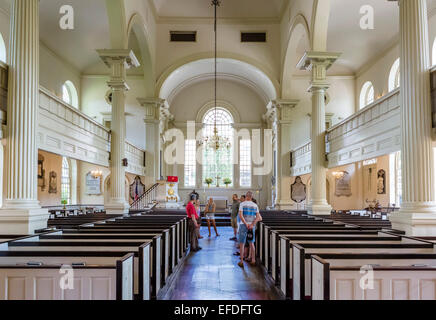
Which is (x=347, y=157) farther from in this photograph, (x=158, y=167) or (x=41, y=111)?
(x=158, y=167)

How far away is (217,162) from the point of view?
26578mm

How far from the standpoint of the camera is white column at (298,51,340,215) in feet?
41.4

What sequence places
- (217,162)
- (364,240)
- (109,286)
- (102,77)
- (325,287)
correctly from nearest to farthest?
(325,287)
(109,286)
(364,240)
(102,77)
(217,162)

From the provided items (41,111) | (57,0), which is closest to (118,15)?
(57,0)

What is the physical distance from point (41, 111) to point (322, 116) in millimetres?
8335

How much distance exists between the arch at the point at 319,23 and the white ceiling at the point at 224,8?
21.2ft

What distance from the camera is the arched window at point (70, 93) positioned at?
20.4 meters

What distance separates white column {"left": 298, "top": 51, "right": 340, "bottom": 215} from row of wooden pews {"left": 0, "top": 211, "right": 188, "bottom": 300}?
271 inches

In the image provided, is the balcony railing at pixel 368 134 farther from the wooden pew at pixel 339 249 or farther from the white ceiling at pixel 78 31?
the white ceiling at pixel 78 31

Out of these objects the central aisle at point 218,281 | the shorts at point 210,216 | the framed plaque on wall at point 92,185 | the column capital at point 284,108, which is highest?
the column capital at point 284,108

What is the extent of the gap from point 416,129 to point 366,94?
15318 millimetres

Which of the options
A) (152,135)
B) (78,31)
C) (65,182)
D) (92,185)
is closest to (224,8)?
(78,31)

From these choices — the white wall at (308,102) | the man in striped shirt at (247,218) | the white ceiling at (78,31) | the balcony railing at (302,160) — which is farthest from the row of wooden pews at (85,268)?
the white wall at (308,102)

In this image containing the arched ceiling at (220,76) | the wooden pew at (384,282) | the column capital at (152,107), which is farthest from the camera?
the arched ceiling at (220,76)
